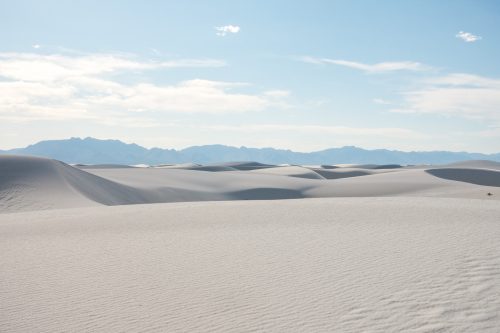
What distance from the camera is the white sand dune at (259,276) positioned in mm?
6379

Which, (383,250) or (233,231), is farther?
(233,231)

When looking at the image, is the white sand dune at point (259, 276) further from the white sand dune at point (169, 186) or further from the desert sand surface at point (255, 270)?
the white sand dune at point (169, 186)

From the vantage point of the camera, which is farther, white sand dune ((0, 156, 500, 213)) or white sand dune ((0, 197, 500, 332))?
white sand dune ((0, 156, 500, 213))

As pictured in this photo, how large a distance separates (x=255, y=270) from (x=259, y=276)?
0.47 m

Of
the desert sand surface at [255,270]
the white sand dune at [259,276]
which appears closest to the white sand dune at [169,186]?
the desert sand surface at [255,270]

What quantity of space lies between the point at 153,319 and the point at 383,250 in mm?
5595

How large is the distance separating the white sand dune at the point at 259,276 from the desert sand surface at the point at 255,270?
28 millimetres

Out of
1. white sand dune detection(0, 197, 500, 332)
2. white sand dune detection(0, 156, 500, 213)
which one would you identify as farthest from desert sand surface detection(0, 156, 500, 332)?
white sand dune detection(0, 156, 500, 213)

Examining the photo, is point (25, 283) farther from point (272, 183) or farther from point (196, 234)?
point (272, 183)

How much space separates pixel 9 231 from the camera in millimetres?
15438

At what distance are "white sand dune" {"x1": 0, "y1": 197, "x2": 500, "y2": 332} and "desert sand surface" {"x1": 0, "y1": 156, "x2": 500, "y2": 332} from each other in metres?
0.03

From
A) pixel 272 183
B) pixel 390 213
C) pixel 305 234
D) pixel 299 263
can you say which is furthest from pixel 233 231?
pixel 272 183

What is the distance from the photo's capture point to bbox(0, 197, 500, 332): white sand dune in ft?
20.9

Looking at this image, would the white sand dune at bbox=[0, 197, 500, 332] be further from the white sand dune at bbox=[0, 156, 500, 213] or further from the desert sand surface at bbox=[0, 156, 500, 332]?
the white sand dune at bbox=[0, 156, 500, 213]
